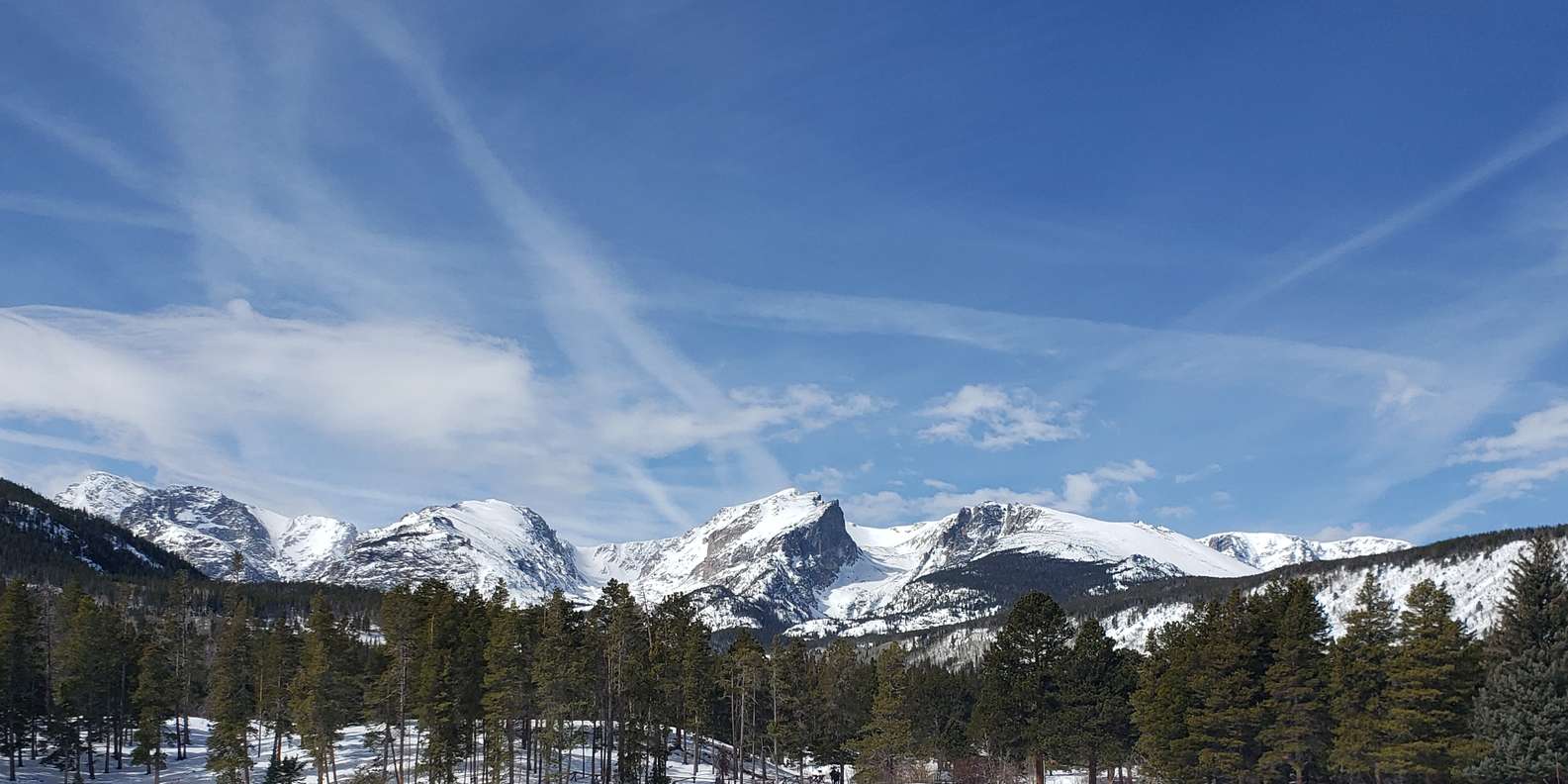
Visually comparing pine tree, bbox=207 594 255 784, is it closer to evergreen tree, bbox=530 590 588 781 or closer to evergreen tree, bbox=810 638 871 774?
evergreen tree, bbox=530 590 588 781

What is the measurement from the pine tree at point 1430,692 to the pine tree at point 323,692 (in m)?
65.2

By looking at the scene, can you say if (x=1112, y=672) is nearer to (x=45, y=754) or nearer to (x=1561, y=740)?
(x=1561, y=740)

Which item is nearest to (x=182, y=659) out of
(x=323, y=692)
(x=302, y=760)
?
(x=302, y=760)

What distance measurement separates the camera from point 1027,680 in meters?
72.4

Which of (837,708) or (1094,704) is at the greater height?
(1094,704)

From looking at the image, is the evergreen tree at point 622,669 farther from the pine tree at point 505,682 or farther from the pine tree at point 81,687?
the pine tree at point 81,687

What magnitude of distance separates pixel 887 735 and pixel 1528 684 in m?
43.2

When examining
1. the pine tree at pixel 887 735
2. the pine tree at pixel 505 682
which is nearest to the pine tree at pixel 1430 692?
the pine tree at pixel 887 735

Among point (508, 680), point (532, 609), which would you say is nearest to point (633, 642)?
point (532, 609)

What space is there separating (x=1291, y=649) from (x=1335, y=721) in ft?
16.2

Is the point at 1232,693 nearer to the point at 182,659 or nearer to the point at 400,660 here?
the point at 400,660

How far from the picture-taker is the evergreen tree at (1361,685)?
5469 cm

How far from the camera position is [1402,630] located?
54.5 m

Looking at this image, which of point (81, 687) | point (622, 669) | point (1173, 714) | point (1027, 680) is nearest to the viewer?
point (1173, 714)
